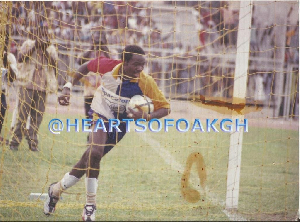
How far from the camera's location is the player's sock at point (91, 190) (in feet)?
7.08

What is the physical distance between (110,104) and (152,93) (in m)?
0.28

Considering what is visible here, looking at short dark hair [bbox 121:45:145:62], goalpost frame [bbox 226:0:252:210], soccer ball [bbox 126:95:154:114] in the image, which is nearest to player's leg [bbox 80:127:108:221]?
soccer ball [bbox 126:95:154:114]

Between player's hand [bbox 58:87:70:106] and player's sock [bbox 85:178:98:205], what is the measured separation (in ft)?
1.71

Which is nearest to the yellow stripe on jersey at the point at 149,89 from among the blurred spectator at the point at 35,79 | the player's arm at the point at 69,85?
the player's arm at the point at 69,85

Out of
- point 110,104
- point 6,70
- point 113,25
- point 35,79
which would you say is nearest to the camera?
point 110,104

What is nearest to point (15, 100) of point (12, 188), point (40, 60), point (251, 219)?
point (40, 60)

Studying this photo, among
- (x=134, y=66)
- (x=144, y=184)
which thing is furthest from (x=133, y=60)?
(x=144, y=184)

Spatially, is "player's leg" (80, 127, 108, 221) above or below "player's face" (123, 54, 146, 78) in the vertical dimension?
below

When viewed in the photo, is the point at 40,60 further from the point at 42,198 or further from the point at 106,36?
the point at 42,198

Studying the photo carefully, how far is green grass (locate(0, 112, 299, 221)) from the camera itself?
7.26ft

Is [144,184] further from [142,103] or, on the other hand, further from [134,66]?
[134,66]

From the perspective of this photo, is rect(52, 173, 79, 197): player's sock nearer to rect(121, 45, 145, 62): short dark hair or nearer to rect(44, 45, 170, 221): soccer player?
rect(44, 45, 170, 221): soccer player

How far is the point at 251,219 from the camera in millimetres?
2227

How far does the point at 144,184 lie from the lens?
108 inches
